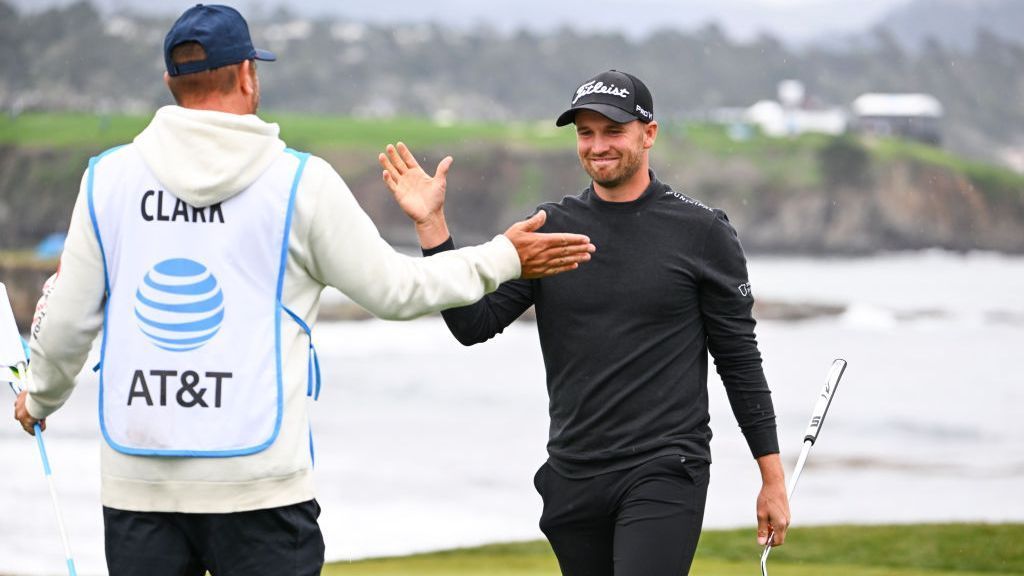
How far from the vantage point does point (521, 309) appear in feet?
13.3

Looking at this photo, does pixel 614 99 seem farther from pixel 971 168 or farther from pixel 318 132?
pixel 971 168

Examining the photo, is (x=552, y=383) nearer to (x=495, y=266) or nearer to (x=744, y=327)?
(x=744, y=327)

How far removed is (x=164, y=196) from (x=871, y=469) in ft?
145

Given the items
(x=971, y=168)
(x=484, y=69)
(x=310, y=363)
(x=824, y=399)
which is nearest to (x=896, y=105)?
(x=971, y=168)

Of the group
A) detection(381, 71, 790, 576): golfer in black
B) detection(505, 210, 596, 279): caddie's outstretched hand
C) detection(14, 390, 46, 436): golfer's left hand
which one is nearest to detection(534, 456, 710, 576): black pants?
detection(381, 71, 790, 576): golfer in black

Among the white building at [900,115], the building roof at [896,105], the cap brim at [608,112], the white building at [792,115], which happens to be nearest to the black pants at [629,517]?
the cap brim at [608,112]

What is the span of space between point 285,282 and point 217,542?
520 millimetres

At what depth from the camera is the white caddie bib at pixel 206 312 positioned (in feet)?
9.13

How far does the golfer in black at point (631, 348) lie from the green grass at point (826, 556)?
446 cm

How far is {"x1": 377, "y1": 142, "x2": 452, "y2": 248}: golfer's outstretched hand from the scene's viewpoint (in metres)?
3.62

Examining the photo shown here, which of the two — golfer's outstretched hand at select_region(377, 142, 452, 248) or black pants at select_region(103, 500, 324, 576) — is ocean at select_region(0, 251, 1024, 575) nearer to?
golfer's outstretched hand at select_region(377, 142, 452, 248)

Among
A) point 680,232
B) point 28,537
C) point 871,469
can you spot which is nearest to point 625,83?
point 680,232

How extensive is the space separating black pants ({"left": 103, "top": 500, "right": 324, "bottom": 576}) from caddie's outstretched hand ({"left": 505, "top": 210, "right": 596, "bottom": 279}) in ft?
2.47

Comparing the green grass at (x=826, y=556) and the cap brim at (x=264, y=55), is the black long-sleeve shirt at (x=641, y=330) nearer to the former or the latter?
the cap brim at (x=264, y=55)
